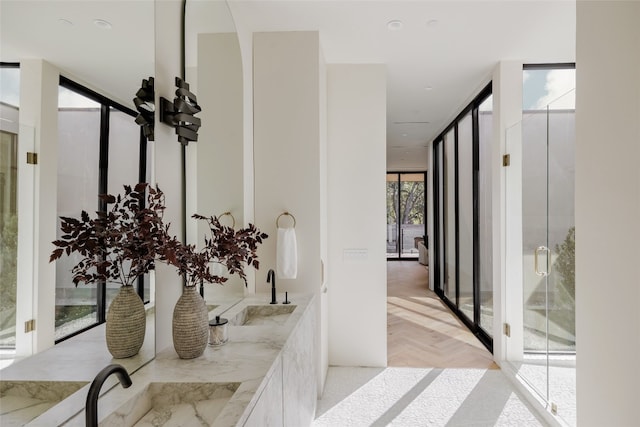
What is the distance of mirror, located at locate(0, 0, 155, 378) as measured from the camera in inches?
27.2

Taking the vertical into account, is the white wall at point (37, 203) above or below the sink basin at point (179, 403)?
above

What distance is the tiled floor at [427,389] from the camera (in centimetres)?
237

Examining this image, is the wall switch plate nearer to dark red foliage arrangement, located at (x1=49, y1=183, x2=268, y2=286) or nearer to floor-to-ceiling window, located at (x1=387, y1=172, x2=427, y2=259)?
dark red foliage arrangement, located at (x1=49, y1=183, x2=268, y2=286)

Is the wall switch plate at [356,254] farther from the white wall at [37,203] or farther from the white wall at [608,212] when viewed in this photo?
the white wall at [37,203]

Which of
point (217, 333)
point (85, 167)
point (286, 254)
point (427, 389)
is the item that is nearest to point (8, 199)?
point (85, 167)

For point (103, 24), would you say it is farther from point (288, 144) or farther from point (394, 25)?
point (394, 25)

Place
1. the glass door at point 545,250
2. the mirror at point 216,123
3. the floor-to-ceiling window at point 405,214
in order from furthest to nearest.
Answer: the floor-to-ceiling window at point 405,214 < the glass door at point 545,250 < the mirror at point 216,123

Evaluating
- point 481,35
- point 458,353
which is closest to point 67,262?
point 481,35

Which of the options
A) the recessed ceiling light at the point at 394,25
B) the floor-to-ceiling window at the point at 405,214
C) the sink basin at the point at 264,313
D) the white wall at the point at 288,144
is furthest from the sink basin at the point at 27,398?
the floor-to-ceiling window at the point at 405,214

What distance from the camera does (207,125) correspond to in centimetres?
177

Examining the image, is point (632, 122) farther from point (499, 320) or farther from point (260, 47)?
point (499, 320)

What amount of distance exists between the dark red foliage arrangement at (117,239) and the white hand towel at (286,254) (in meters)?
1.17

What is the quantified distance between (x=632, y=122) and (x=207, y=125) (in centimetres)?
173

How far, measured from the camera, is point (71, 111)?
0.83 m
